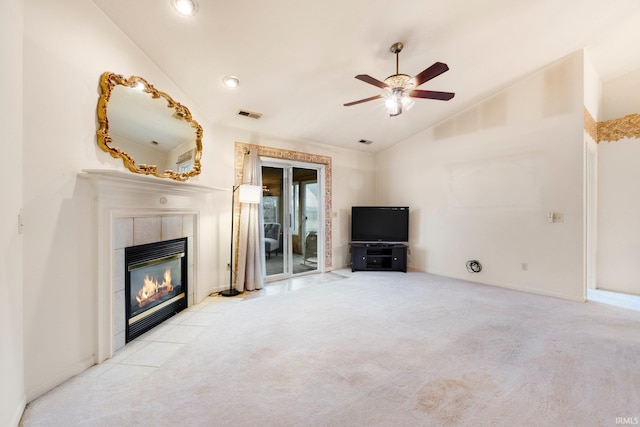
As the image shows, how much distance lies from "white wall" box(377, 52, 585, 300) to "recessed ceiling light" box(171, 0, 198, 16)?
4351 millimetres

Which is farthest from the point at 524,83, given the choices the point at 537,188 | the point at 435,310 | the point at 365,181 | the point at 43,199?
the point at 43,199

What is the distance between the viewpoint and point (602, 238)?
4.04 metres

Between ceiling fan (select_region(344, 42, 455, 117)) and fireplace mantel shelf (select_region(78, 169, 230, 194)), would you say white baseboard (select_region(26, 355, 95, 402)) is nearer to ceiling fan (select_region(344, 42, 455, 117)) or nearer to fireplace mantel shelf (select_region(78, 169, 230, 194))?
fireplace mantel shelf (select_region(78, 169, 230, 194))

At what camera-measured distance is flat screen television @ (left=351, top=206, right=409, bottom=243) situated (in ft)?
17.2

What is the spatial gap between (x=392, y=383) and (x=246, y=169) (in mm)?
3364

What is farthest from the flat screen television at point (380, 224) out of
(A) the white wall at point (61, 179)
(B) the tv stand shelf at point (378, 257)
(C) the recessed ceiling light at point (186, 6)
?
(A) the white wall at point (61, 179)

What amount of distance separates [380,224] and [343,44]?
343 cm

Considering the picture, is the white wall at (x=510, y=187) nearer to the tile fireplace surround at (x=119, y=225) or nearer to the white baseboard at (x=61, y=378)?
the tile fireplace surround at (x=119, y=225)

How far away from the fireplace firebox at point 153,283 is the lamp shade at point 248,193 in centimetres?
97

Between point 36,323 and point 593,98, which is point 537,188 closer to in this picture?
point 593,98

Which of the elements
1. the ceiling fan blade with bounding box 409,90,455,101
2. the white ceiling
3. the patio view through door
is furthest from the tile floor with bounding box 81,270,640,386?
the ceiling fan blade with bounding box 409,90,455,101

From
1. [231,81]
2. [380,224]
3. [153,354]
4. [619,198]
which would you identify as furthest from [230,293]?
[619,198]

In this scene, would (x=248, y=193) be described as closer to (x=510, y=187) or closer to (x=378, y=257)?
(x=378, y=257)

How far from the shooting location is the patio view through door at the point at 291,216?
4.77m
